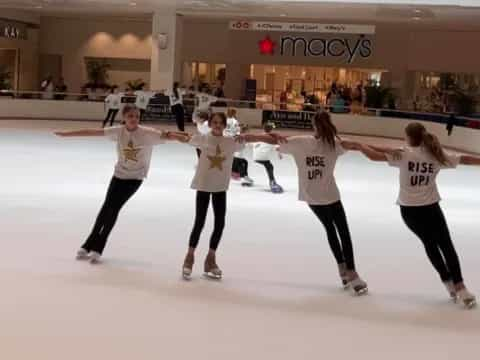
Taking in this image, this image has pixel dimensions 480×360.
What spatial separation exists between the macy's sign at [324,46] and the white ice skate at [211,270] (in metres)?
22.8

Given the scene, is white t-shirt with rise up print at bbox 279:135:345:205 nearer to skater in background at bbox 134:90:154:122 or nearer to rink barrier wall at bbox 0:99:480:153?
rink barrier wall at bbox 0:99:480:153

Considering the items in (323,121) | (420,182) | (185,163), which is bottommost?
(185,163)

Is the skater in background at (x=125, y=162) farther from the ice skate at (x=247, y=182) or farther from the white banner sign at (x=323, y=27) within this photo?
the white banner sign at (x=323, y=27)

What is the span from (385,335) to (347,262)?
998 millimetres

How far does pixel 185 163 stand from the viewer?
1486cm

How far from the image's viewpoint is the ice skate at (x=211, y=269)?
6.07m

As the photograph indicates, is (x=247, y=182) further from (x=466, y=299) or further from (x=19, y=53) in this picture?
(x=19, y=53)

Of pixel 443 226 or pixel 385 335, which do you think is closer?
pixel 385 335

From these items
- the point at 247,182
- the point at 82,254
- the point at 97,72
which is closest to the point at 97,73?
the point at 97,72

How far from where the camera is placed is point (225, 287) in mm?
5883

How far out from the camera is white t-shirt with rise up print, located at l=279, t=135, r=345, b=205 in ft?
18.8

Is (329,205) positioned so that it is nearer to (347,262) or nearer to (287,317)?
(347,262)

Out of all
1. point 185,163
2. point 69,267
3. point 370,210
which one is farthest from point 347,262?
point 185,163

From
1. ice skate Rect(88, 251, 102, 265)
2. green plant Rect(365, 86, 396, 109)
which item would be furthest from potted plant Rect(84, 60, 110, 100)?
ice skate Rect(88, 251, 102, 265)
